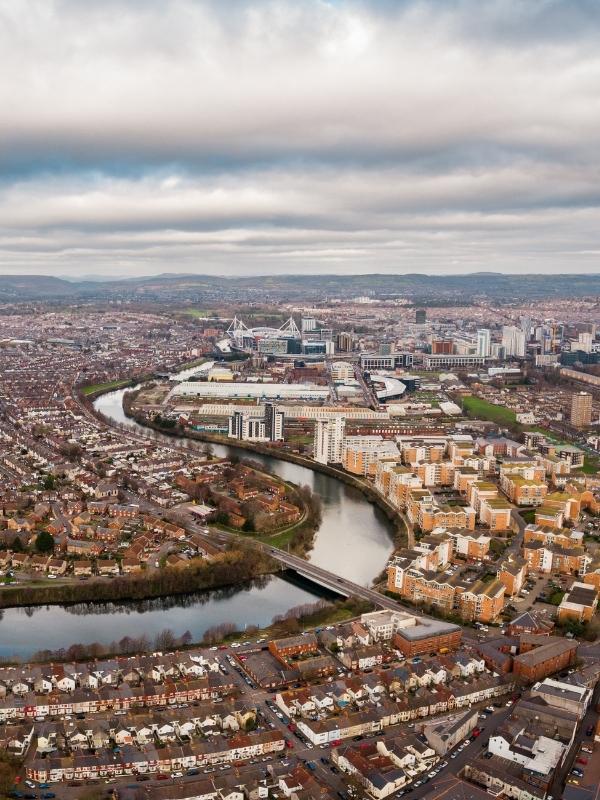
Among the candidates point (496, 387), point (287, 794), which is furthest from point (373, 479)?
point (496, 387)

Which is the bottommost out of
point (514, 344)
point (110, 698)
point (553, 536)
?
point (110, 698)

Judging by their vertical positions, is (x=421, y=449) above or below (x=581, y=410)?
below

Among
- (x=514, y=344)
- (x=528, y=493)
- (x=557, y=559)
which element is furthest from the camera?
(x=514, y=344)

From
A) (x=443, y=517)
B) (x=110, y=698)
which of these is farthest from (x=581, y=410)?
(x=110, y=698)

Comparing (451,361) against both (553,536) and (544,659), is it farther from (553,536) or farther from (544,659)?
(544,659)

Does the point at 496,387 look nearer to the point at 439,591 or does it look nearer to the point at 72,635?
the point at 439,591

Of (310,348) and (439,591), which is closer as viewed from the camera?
(439,591)
